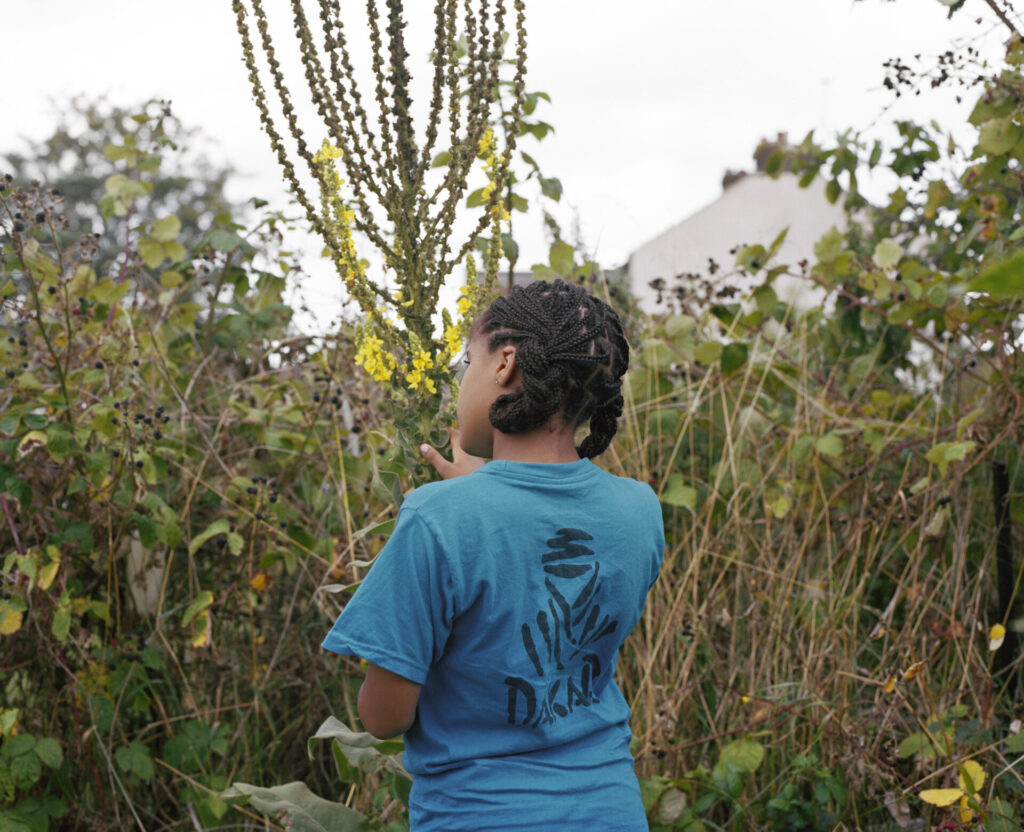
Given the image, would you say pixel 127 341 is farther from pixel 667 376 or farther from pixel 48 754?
pixel 667 376

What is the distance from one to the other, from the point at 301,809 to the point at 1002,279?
1825 millimetres

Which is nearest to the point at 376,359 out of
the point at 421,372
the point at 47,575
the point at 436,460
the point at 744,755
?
the point at 421,372

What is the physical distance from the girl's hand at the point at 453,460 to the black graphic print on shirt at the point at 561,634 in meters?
0.27

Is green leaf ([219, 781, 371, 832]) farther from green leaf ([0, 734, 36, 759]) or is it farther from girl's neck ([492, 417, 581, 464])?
girl's neck ([492, 417, 581, 464])

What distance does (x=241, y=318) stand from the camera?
3145 millimetres

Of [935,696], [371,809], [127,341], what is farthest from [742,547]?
[127,341]

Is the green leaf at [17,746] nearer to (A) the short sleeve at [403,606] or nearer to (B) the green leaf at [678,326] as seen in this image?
(A) the short sleeve at [403,606]

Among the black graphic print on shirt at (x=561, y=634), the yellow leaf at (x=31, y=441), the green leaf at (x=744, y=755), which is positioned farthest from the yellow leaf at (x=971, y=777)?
the yellow leaf at (x=31, y=441)

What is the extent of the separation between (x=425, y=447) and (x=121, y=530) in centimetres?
146

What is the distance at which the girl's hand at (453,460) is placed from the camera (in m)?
1.56

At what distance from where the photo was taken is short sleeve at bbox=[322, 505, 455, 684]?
1246 millimetres

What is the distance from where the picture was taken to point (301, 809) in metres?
1.84

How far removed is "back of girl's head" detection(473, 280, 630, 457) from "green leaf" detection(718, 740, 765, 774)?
1.29 metres

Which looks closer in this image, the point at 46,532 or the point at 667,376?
the point at 46,532
